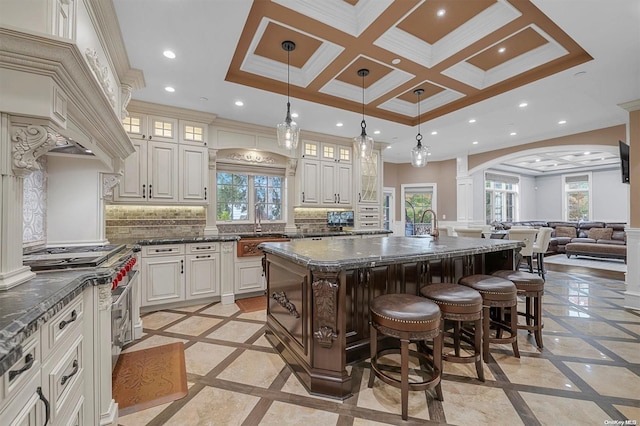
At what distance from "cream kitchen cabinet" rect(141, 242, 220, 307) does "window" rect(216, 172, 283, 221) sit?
1.02 m

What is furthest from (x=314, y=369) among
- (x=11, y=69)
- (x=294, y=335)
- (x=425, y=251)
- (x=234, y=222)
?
(x=234, y=222)

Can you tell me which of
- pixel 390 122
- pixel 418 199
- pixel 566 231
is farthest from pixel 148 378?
pixel 566 231

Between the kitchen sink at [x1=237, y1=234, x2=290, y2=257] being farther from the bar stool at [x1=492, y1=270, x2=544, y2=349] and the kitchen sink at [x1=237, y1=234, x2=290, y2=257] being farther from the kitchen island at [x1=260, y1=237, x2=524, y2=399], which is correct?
the bar stool at [x1=492, y1=270, x2=544, y2=349]

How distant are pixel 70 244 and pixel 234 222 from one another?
2.43 m

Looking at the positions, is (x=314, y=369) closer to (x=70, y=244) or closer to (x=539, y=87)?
(x=70, y=244)

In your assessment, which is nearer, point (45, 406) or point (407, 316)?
point (45, 406)

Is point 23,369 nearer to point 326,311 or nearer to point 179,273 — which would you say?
point 326,311

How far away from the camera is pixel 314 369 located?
196 centimetres

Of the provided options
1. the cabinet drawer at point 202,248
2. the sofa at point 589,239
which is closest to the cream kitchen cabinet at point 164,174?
the cabinet drawer at point 202,248

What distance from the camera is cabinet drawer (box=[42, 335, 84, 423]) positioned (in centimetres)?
106

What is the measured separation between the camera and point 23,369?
2.79 feet

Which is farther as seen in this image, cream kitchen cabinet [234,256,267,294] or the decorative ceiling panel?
cream kitchen cabinet [234,256,267,294]

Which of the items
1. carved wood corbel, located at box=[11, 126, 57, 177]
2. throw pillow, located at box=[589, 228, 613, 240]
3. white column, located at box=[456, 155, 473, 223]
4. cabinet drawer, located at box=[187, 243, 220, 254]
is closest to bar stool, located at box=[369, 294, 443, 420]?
carved wood corbel, located at box=[11, 126, 57, 177]

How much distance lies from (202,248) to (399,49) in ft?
11.3
